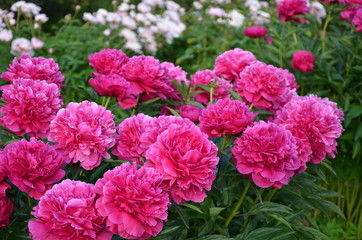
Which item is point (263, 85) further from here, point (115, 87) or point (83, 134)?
point (83, 134)

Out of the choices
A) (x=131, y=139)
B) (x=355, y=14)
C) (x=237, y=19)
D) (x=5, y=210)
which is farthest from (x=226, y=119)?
(x=237, y=19)

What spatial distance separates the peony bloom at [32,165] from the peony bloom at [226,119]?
0.49m

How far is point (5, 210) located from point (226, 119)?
0.72 metres

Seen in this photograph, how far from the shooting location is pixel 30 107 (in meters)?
1.64

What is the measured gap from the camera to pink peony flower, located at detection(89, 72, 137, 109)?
73.6 inches

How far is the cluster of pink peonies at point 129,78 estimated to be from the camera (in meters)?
1.89

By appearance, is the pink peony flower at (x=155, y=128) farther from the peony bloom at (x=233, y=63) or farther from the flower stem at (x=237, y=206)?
the peony bloom at (x=233, y=63)

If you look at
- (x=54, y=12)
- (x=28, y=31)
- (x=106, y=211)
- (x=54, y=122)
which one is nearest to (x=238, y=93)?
(x=54, y=122)

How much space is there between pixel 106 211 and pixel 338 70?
2365mm

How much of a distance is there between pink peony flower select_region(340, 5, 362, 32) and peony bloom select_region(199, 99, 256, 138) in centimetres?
156

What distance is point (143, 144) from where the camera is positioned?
149cm

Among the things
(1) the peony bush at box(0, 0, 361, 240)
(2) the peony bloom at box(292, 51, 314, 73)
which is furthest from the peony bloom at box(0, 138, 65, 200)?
(2) the peony bloom at box(292, 51, 314, 73)

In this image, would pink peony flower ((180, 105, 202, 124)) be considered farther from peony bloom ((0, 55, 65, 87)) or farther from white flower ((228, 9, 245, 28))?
white flower ((228, 9, 245, 28))

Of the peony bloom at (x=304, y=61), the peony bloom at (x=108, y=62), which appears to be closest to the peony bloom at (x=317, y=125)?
the peony bloom at (x=108, y=62)
